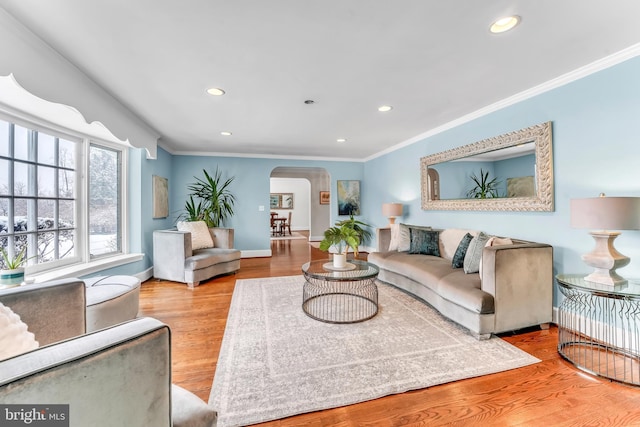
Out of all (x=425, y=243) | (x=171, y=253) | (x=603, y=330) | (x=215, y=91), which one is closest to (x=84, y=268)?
(x=171, y=253)

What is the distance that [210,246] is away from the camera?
14.8 ft

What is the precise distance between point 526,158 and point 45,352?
3714 mm

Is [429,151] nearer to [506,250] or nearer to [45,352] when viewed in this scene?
[506,250]

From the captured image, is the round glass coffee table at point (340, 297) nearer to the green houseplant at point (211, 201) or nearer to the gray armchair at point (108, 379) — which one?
the gray armchair at point (108, 379)

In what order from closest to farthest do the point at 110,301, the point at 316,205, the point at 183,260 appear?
the point at 110,301 → the point at 183,260 → the point at 316,205

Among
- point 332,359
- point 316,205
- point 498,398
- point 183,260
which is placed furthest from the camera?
point 316,205

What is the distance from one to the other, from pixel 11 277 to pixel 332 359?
2.31 meters

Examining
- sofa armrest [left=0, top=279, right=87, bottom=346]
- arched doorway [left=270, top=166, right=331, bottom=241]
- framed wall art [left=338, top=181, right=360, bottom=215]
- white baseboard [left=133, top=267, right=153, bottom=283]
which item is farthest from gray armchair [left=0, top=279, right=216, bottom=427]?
arched doorway [left=270, top=166, right=331, bottom=241]

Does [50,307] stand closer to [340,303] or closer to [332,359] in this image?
[332,359]

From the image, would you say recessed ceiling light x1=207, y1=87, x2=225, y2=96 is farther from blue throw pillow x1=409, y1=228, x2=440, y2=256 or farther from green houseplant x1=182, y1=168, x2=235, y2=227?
blue throw pillow x1=409, y1=228, x2=440, y2=256

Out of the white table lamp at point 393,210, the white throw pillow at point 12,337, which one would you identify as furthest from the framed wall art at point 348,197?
the white throw pillow at point 12,337

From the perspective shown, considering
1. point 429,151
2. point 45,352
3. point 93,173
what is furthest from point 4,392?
point 429,151

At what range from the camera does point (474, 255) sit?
2.75m

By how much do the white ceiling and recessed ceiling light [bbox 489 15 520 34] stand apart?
0.05 metres
